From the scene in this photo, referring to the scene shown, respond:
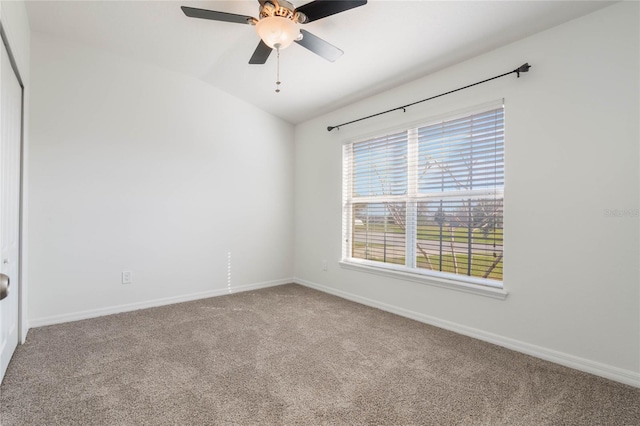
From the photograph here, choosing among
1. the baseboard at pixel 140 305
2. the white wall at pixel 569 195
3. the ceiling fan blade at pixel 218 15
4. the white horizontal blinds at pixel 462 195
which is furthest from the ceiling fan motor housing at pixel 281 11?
the baseboard at pixel 140 305

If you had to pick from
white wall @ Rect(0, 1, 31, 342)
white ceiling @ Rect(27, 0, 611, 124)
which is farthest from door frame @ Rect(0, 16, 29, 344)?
white ceiling @ Rect(27, 0, 611, 124)

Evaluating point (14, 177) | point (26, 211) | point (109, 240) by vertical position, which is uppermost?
point (14, 177)

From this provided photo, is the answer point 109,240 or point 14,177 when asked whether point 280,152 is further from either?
point 14,177

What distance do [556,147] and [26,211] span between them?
417 cm

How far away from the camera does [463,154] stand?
2.79 m

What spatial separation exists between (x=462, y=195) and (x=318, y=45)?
171cm

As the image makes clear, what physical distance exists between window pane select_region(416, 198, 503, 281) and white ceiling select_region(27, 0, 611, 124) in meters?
1.18

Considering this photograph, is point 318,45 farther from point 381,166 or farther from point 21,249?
point 21,249

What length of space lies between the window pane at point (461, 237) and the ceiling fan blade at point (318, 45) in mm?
1587

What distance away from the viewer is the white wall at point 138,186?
2.92 meters

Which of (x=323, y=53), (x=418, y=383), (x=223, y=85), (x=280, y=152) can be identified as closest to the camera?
(x=418, y=383)

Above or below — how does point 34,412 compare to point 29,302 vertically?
below

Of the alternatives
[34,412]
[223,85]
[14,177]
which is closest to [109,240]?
[14,177]

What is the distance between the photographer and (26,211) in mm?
2682
